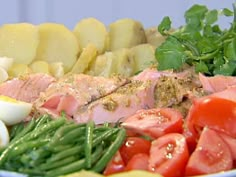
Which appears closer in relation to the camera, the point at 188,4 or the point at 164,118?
the point at 164,118

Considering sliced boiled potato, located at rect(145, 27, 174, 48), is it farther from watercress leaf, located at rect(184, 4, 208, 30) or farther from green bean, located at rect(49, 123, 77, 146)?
green bean, located at rect(49, 123, 77, 146)

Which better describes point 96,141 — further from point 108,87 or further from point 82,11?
point 82,11

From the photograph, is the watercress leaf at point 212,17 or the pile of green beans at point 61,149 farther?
the watercress leaf at point 212,17

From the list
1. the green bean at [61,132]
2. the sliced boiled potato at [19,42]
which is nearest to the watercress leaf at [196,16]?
the sliced boiled potato at [19,42]

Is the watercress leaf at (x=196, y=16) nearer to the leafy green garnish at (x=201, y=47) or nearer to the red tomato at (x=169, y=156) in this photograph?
the leafy green garnish at (x=201, y=47)

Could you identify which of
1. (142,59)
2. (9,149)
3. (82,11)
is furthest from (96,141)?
(82,11)

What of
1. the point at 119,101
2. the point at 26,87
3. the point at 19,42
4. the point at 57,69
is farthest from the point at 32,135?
the point at 19,42
